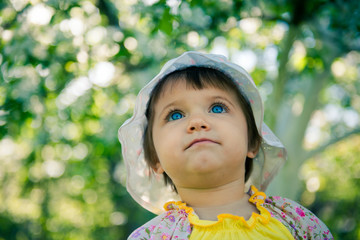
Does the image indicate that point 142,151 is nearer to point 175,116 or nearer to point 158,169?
point 158,169

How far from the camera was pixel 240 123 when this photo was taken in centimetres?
165

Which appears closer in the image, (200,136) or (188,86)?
(200,136)

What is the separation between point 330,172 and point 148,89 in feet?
47.4

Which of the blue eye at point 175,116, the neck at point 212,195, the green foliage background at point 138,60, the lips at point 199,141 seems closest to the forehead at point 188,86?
the blue eye at point 175,116

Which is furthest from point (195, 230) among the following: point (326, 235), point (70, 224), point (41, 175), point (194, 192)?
point (70, 224)

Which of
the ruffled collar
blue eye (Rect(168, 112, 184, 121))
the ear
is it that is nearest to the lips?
blue eye (Rect(168, 112, 184, 121))

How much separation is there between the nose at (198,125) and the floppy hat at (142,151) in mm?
391

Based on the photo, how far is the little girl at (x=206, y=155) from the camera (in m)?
1.47

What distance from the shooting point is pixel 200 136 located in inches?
57.9

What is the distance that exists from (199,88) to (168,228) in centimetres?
64

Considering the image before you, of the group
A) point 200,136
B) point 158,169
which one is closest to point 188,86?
point 200,136

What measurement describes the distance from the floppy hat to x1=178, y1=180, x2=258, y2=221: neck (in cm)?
40

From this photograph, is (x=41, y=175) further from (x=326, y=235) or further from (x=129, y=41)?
(x=326, y=235)

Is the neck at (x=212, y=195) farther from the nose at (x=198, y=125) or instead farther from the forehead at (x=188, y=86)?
the forehead at (x=188, y=86)
